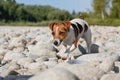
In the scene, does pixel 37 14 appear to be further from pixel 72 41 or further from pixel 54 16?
pixel 72 41

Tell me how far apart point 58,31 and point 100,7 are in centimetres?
3948

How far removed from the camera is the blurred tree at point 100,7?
44772 millimetres

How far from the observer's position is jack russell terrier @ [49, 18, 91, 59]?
6.01 m

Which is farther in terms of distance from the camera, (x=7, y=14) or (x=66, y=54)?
(x=7, y=14)

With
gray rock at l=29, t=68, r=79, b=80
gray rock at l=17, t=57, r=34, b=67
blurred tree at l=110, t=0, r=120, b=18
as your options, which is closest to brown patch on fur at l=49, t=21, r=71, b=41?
gray rock at l=17, t=57, r=34, b=67

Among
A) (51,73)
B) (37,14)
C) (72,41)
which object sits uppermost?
(51,73)

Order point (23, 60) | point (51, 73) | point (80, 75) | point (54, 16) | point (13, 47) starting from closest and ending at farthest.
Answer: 1. point (51, 73)
2. point (80, 75)
3. point (23, 60)
4. point (13, 47)
5. point (54, 16)

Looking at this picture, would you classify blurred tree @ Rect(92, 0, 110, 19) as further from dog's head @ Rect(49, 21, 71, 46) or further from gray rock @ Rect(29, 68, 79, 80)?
gray rock @ Rect(29, 68, 79, 80)

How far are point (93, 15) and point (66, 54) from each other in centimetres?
4098

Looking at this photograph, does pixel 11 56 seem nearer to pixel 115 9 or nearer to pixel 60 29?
pixel 60 29

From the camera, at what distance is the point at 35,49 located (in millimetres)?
7645

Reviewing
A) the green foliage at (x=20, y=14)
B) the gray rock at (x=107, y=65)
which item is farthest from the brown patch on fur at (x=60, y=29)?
the green foliage at (x=20, y=14)

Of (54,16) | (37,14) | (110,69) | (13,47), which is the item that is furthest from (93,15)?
(110,69)

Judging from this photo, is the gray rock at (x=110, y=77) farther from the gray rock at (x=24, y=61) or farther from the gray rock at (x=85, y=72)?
the gray rock at (x=24, y=61)
